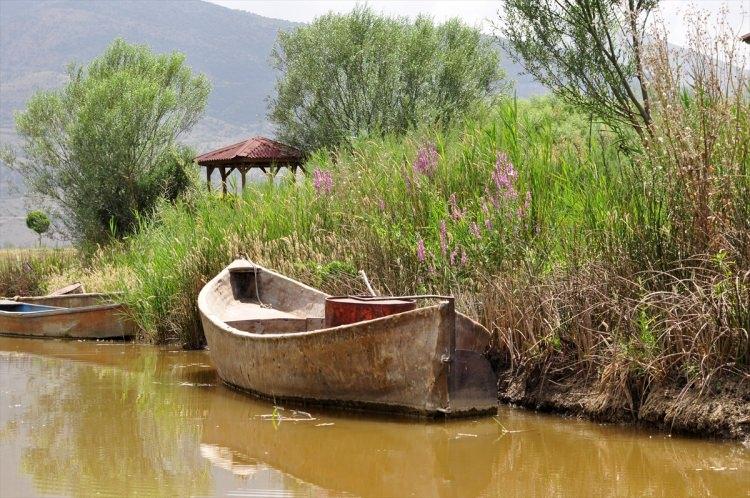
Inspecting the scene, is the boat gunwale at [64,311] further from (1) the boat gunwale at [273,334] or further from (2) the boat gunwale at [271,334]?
(2) the boat gunwale at [271,334]

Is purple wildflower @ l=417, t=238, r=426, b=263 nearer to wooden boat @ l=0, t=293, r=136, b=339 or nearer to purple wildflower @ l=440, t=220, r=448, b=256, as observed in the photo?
purple wildflower @ l=440, t=220, r=448, b=256

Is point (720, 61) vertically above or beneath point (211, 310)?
above

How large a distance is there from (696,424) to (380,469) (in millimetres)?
2034

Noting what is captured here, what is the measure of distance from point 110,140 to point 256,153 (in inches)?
149

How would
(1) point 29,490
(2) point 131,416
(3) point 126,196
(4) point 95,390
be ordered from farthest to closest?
1. (3) point 126,196
2. (4) point 95,390
3. (2) point 131,416
4. (1) point 29,490

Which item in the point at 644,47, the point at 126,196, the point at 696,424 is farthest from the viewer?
the point at 126,196

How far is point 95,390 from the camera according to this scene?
9023 mm

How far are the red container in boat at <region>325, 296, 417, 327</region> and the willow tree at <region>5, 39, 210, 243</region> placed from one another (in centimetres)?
1711

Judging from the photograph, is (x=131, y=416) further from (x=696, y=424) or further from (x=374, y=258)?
(x=696, y=424)

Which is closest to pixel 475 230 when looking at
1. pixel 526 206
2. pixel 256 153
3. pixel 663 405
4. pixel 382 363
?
pixel 526 206

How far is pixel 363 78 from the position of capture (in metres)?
29.0

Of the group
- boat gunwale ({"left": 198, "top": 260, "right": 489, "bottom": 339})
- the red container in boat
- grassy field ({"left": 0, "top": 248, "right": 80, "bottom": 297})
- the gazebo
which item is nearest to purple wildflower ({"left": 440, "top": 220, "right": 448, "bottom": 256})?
the red container in boat

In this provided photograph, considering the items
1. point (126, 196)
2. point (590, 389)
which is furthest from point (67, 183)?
point (590, 389)

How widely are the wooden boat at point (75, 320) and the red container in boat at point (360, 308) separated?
6.28 meters
